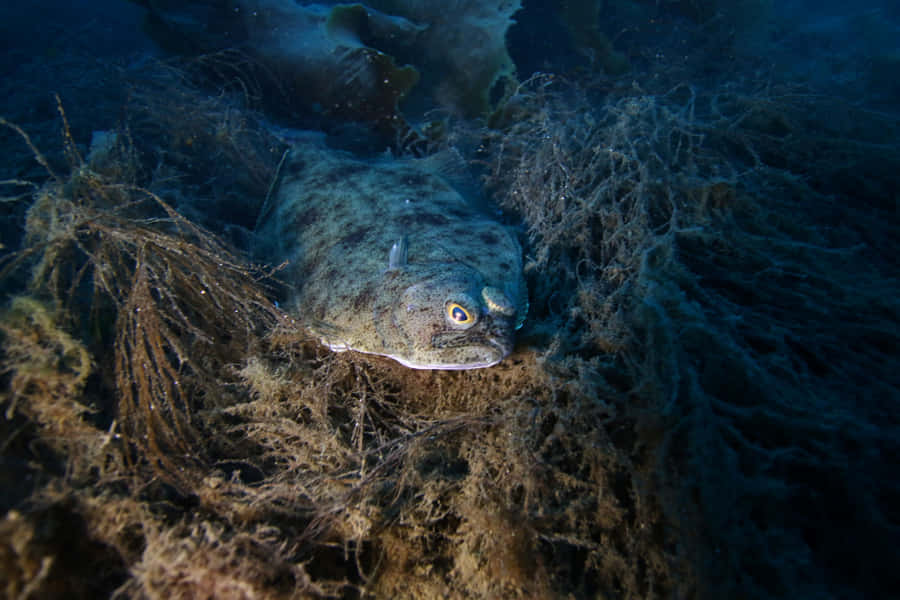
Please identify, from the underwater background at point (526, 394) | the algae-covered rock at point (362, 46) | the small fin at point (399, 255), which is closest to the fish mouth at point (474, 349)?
the underwater background at point (526, 394)

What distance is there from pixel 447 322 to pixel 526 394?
0.83 m

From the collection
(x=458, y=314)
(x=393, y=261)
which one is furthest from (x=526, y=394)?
(x=393, y=261)

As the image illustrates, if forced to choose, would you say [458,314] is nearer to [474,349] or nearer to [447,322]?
[447,322]

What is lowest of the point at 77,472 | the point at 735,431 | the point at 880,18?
the point at 77,472

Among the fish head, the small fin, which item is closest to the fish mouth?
the fish head

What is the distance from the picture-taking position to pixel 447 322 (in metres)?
2.92

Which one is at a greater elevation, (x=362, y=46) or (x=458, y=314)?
(x=362, y=46)

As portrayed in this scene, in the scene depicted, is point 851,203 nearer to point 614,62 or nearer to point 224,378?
point 614,62

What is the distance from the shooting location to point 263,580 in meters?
2.02

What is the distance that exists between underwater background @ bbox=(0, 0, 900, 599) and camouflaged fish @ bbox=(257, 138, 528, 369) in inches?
12.0

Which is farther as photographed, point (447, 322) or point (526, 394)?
point (447, 322)

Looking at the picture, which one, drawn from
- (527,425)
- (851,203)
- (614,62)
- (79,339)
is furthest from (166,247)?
(614,62)

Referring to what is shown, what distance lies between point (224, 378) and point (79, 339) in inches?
37.4

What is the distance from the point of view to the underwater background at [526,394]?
77.4 inches
